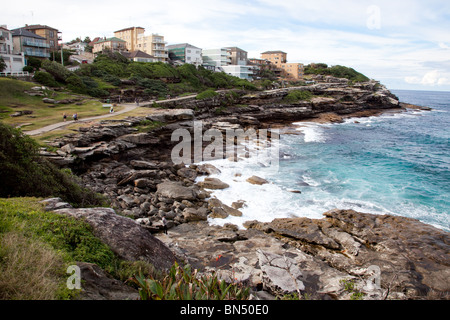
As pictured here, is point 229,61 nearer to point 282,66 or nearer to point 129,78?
point 282,66

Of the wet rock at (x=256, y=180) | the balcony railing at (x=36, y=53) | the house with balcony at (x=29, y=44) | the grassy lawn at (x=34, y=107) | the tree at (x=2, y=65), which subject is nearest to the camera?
the wet rock at (x=256, y=180)

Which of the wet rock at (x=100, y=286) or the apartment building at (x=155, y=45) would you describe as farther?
the apartment building at (x=155, y=45)

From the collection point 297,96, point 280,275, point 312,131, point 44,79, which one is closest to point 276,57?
point 297,96

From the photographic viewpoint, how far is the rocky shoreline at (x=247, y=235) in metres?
9.66

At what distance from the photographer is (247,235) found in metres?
15.0

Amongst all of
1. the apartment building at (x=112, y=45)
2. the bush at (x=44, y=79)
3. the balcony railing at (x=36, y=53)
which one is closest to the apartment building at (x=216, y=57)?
the apartment building at (x=112, y=45)

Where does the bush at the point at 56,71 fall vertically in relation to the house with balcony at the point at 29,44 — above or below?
below

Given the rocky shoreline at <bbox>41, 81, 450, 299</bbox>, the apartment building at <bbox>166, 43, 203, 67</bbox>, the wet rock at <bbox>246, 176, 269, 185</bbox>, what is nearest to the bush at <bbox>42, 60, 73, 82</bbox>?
the rocky shoreline at <bbox>41, 81, 450, 299</bbox>

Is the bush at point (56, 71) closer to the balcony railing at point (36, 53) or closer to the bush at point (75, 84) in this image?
the bush at point (75, 84)

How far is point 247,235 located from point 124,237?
322 inches

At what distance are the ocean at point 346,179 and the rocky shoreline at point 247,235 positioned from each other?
2163mm

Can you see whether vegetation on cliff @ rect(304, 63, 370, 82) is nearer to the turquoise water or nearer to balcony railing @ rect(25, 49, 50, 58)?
the turquoise water

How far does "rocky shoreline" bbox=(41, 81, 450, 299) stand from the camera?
9.66 metres
